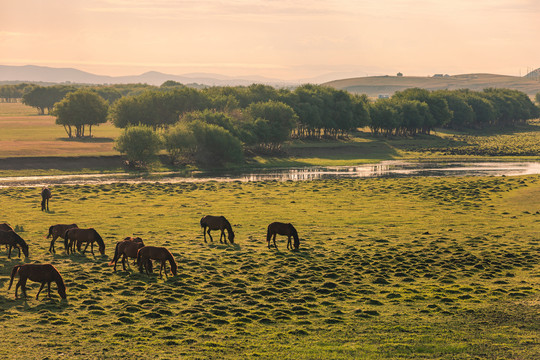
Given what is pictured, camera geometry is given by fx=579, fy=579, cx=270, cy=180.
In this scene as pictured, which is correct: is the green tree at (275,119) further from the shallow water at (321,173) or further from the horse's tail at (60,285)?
the horse's tail at (60,285)

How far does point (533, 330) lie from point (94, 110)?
A: 5303 inches

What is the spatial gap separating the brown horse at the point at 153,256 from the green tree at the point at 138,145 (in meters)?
75.1

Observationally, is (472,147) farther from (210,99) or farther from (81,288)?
(81,288)

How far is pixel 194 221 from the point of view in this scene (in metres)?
50.9

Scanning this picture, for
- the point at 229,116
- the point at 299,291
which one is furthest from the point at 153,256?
the point at 229,116

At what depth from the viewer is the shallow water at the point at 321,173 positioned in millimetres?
90588

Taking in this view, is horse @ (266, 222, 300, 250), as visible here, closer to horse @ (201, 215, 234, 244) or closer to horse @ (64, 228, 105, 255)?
horse @ (201, 215, 234, 244)

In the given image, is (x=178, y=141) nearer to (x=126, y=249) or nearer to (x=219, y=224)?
(x=219, y=224)

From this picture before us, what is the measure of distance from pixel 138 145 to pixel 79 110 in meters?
45.2

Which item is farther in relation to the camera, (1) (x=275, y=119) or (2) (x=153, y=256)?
(1) (x=275, y=119)

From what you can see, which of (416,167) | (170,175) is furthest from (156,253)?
(416,167)

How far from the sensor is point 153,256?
30.8m

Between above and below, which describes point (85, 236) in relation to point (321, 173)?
below

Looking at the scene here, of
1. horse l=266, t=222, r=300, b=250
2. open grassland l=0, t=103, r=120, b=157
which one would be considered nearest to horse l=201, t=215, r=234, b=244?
horse l=266, t=222, r=300, b=250
